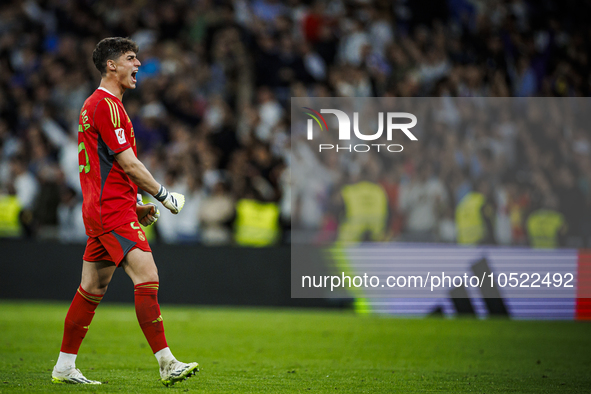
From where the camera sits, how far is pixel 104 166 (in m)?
5.30

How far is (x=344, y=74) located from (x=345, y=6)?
2770 mm

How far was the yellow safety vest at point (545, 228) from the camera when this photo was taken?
1106 cm

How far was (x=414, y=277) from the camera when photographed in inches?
449

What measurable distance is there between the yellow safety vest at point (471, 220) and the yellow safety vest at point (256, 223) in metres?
2.94

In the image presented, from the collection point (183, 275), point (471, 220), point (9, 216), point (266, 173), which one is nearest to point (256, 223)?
point (266, 173)

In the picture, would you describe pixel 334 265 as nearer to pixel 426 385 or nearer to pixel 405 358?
pixel 405 358

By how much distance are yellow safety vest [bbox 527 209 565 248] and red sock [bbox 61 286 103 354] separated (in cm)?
751

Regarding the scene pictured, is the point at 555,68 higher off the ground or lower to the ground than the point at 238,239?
higher

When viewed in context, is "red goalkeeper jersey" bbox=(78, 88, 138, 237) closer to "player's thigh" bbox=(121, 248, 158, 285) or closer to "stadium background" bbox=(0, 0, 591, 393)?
"player's thigh" bbox=(121, 248, 158, 285)

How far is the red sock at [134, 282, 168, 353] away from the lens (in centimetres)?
520

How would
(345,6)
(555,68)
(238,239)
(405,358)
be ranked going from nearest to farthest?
(405,358)
(238,239)
(555,68)
(345,6)

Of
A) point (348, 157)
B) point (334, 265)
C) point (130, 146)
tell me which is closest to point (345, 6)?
point (348, 157)

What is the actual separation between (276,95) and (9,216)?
18.1ft

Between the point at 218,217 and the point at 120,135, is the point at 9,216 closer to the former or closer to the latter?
the point at 218,217
